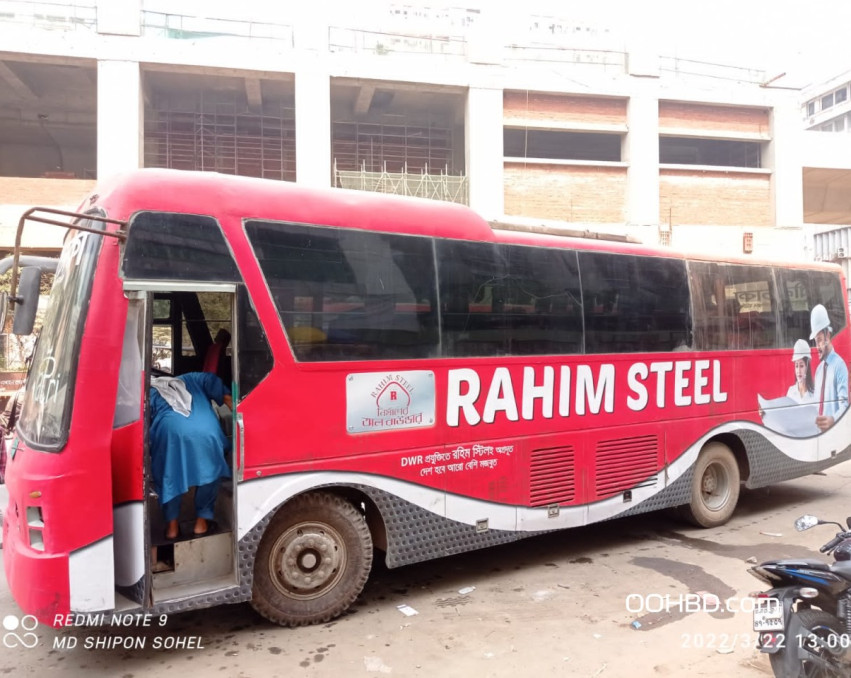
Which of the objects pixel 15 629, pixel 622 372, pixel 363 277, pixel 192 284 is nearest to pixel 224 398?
pixel 192 284

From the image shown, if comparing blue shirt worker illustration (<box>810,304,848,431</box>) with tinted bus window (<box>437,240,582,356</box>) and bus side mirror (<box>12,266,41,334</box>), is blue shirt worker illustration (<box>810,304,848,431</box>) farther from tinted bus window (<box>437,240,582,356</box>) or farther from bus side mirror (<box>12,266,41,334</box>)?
bus side mirror (<box>12,266,41,334</box>)

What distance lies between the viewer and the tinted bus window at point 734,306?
683 cm

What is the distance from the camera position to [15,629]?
179 inches

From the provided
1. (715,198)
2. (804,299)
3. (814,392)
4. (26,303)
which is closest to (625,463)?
→ (814,392)

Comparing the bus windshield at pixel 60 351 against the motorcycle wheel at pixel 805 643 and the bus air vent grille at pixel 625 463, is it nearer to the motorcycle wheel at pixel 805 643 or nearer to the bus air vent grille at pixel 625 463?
the motorcycle wheel at pixel 805 643

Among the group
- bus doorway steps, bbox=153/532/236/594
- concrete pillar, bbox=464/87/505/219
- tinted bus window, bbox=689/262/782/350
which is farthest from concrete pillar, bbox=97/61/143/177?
bus doorway steps, bbox=153/532/236/594

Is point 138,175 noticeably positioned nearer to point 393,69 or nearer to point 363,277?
point 363,277

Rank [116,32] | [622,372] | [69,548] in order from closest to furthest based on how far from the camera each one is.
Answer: [69,548] < [622,372] < [116,32]

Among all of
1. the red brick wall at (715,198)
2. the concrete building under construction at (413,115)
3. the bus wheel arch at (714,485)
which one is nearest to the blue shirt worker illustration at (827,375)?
the bus wheel arch at (714,485)

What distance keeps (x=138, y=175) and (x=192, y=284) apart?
0.76 meters

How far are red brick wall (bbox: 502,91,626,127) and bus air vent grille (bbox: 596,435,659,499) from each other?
1749cm

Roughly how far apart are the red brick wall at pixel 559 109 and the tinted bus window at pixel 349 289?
18.3m

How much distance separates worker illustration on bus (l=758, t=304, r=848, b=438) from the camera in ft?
25.3

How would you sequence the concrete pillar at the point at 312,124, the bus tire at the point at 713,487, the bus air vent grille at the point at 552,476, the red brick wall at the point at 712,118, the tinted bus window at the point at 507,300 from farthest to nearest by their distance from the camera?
1. the red brick wall at the point at 712,118
2. the concrete pillar at the point at 312,124
3. the bus tire at the point at 713,487
4. the bus air vent grille at the point at 552,476
5. the tinted bus window at the point at 507,300
